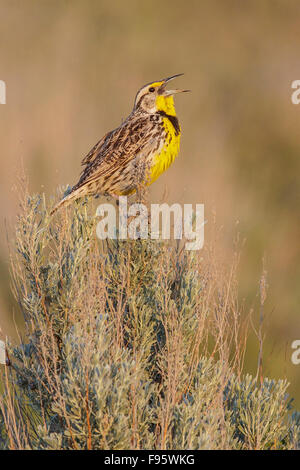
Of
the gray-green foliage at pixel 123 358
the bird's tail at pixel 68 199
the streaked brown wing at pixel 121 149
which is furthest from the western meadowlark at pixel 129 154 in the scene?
the gray-green foliage at pixel 123 358

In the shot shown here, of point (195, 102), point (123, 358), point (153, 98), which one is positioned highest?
point (195, 102)

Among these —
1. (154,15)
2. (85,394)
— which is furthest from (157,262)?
(154,15)

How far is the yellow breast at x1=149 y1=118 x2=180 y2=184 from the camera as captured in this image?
412 centimetres

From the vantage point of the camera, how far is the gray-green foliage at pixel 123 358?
2.54 metres

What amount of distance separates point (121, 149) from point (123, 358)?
177 centimetres

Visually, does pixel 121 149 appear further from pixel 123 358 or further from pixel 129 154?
pixel 123 358

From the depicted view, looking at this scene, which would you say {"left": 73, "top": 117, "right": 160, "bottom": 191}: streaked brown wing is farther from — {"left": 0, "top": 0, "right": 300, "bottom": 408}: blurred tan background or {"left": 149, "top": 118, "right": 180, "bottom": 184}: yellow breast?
{"left": 0, "top": 0, "right": 300, "bottom": 408}: blurred tan background

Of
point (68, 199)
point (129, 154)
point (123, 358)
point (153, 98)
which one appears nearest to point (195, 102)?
point (153, 98)

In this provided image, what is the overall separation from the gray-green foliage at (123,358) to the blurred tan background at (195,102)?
10.4 feet

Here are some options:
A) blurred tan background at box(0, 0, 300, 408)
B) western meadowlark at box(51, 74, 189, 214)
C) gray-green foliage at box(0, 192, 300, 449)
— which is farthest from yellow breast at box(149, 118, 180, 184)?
blurred tan background at box(0, 0, 300, 408)

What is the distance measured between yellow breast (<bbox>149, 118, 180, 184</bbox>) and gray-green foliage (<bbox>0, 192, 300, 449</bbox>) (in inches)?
30.1

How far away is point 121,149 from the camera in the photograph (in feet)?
14.0
